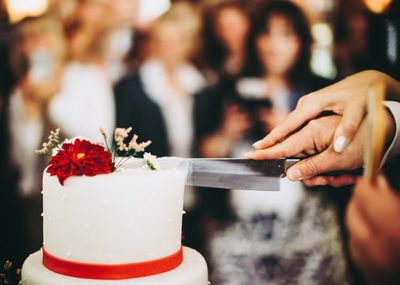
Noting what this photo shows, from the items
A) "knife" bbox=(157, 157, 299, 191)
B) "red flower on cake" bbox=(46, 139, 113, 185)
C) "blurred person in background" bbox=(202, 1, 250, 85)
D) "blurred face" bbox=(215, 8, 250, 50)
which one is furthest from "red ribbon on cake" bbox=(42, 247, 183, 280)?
"blurred face" bbox=(215, 8, 250, 50)

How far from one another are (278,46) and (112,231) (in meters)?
1.36

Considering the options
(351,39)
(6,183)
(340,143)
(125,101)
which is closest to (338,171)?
(340,143)

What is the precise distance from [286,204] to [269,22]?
98cm

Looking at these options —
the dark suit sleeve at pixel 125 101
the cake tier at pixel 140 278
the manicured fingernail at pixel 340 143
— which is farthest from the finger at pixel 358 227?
the dark suit sleeve at pixel 125 101

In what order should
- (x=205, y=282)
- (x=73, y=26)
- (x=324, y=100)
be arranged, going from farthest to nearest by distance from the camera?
(x=73, y=26) < (x=324, y=100) < (x=205, y=282)

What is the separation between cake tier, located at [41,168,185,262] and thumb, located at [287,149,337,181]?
2.71 feet

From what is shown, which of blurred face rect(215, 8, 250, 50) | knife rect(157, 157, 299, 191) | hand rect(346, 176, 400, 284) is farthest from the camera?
blurred face rect(215, 8, 250, 50)

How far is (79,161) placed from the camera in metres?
A: 1.99

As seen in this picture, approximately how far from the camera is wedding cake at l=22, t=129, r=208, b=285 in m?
1.94

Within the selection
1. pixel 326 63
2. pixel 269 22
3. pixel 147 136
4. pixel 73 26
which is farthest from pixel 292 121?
pixel 73 26

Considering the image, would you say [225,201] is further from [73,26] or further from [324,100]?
[73,26]

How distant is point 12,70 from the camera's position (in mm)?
2857

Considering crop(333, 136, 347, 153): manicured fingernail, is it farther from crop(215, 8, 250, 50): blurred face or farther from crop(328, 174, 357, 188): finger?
crop(215, 8, 250, 50): blurred face

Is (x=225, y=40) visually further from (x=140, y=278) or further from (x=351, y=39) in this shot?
(x=140, y=278)
